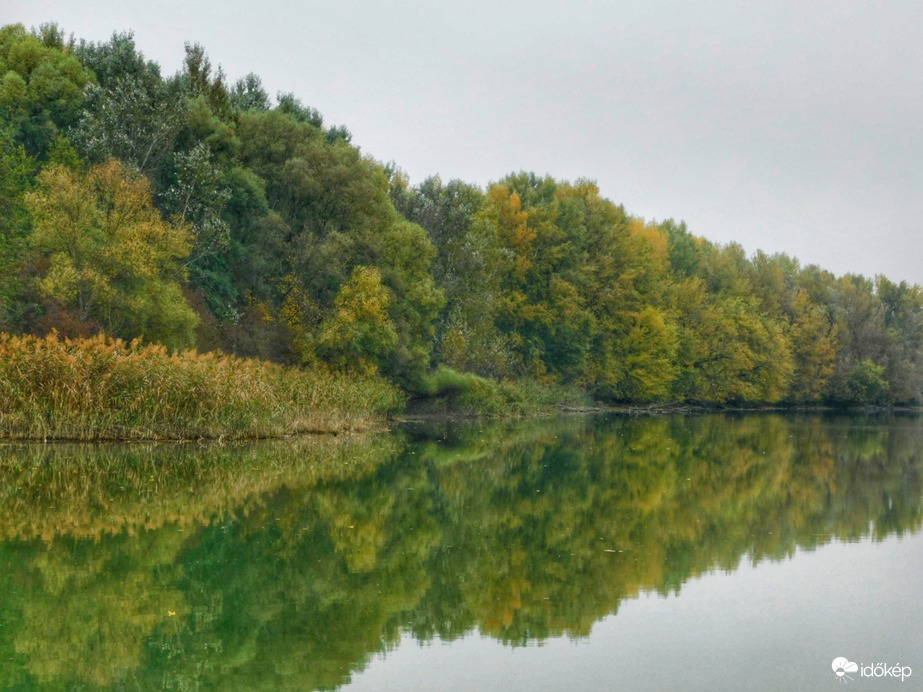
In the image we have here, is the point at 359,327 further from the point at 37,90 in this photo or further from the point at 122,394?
the point at 122,394

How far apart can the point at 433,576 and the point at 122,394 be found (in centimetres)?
1628

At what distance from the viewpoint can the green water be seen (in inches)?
346

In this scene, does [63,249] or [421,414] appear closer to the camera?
[63,249]

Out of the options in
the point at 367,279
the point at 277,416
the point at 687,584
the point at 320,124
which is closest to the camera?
the point at 687,584

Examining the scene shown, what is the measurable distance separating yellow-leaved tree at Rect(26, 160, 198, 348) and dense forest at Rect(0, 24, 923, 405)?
0.07 meters

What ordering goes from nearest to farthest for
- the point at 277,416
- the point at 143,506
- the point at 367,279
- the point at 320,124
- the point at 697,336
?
the point at 143,506, the point at 277,416, the point at 367,279, the point at 320,124, the point at 697,336

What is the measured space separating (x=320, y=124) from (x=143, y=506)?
118ft

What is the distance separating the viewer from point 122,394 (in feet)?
86.2

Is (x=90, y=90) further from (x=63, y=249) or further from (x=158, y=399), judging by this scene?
(x=158, y=399)

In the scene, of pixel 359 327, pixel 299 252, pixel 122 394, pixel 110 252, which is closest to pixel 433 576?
pixel 122 394

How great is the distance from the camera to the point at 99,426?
2602 centimetres

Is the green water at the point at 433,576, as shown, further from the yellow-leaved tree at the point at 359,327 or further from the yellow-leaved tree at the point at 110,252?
the yellow-leaved tree at the point at 359,327

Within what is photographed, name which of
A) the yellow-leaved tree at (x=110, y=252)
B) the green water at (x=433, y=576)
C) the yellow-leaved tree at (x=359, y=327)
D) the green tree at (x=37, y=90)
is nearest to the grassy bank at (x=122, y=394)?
the green water at (x=433, y=576)

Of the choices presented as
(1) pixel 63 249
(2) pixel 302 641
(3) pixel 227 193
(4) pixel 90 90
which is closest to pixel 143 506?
(2) pixel 302 641
